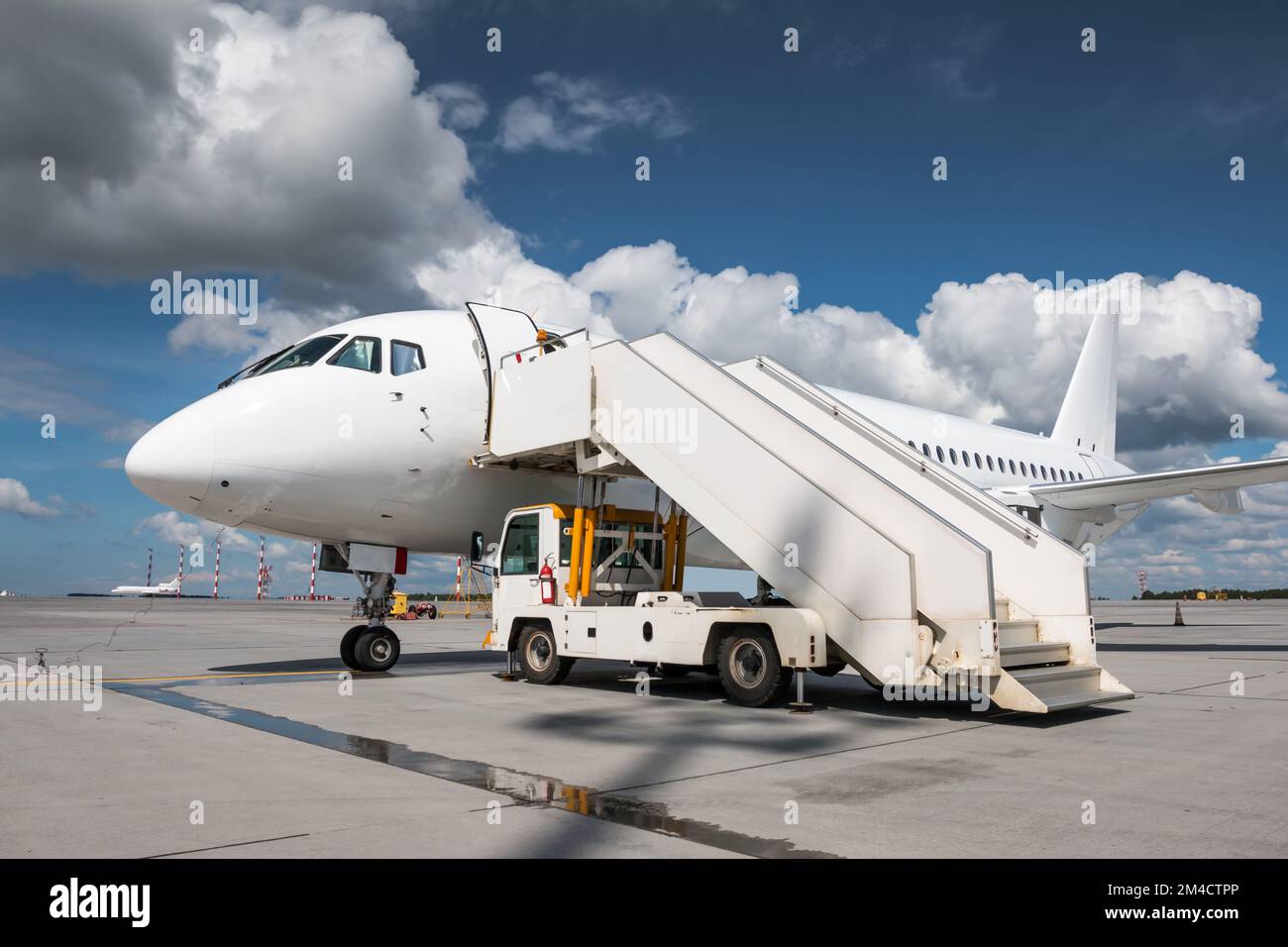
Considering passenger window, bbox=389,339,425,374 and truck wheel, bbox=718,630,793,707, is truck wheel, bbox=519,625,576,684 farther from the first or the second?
passenger window, bbox=389,339,425,374

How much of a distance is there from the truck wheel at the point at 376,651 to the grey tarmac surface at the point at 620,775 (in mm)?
1529

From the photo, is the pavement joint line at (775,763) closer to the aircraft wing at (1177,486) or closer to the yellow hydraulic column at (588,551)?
the yellow hydraulic column at (588,551)

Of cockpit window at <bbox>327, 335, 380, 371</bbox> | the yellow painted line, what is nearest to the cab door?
cockpit window at <bbox>327, 335, 380, 371</bbox>

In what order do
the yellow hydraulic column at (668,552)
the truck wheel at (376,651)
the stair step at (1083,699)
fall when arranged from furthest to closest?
the truck wheel at (376,651)
the yellow hydraulic column at (668,552)
the stair step at (1083,699)

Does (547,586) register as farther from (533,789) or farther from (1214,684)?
(1214,684)

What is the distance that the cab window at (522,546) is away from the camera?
1159 centimetres

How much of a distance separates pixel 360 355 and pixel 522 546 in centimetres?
314

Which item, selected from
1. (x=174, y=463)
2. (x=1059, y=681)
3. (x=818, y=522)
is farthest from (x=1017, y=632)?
(x=174, y=463)

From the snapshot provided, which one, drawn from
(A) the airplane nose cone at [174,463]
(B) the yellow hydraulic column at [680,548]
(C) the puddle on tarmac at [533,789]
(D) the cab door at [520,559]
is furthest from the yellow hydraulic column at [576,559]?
(A) the airplane nose cone at [174,463]

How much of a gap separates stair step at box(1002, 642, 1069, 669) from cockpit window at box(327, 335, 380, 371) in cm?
790

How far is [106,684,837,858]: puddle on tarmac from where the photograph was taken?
4293mm

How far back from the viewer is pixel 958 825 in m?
4.60

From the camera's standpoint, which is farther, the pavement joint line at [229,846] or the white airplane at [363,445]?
the white airplane at [363,445]
